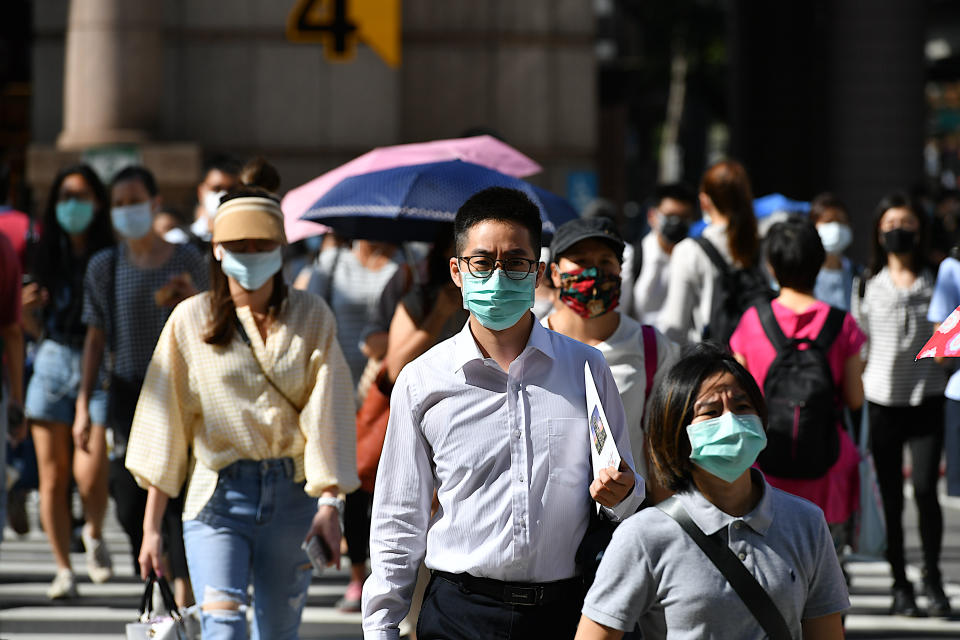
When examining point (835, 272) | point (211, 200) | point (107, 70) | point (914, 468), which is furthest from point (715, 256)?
point (107, 70)

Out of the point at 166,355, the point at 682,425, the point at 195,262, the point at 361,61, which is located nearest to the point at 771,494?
the point at 682,425

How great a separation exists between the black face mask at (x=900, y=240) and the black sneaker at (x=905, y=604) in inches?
70.1

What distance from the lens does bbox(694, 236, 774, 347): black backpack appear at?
24.7 feet

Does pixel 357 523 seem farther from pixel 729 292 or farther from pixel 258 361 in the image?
pixel 258 361

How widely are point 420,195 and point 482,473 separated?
3112 millimetres

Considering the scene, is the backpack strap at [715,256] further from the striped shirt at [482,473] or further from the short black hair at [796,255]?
the striped shirt at [482,473]

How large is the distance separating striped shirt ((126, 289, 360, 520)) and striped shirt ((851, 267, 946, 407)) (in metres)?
3.85

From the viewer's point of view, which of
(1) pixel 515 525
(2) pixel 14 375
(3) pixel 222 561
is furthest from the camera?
(2) pixel 14 375

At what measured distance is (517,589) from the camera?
151 inches

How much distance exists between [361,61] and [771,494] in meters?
13.3

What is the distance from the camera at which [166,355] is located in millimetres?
5273

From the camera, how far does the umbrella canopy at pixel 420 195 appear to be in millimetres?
6770

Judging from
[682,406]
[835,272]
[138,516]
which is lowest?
[138,516]

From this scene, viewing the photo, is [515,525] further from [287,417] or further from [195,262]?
[195,262]
